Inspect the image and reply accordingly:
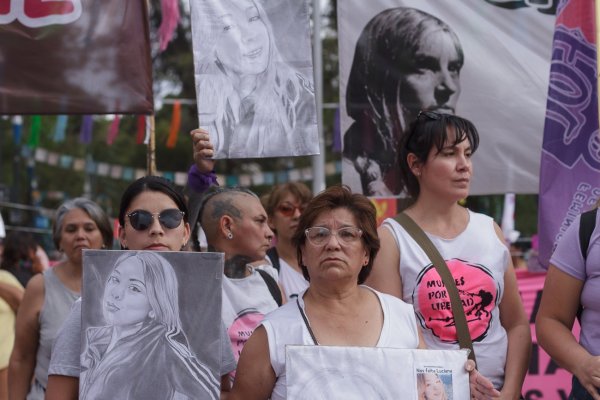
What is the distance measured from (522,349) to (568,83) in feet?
5.19

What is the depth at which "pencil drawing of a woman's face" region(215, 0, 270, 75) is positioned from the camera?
183 inches

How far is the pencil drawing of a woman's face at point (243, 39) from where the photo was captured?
15.3 feet

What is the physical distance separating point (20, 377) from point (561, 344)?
2608mm

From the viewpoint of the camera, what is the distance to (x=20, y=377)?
506cm

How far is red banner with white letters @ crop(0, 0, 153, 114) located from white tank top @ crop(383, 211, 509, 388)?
164 centimetres

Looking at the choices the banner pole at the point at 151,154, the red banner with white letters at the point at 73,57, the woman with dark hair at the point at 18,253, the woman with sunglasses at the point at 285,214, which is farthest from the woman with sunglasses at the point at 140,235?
the woman with dark hair at the point at 18,253

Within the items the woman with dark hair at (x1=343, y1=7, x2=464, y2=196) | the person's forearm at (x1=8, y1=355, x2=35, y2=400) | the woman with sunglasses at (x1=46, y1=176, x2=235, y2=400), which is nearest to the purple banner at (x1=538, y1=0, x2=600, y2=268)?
the woman with dark hair at (x1=343, y1=7, x2=464, y2=196)

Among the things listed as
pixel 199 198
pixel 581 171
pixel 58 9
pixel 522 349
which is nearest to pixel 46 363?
pixel 199 198

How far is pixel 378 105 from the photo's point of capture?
549 cm

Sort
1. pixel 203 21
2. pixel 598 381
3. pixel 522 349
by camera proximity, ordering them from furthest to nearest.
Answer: pixel 203 21
pixel 522 349
pixel 598 381

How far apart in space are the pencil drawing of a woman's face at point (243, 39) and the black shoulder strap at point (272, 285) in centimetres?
88

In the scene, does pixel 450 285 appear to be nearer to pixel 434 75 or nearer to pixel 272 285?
pixel 272 285

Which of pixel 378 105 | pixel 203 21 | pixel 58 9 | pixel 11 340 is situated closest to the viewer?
pixel 203 21

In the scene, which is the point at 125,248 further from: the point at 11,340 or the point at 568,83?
the point at 11,340
